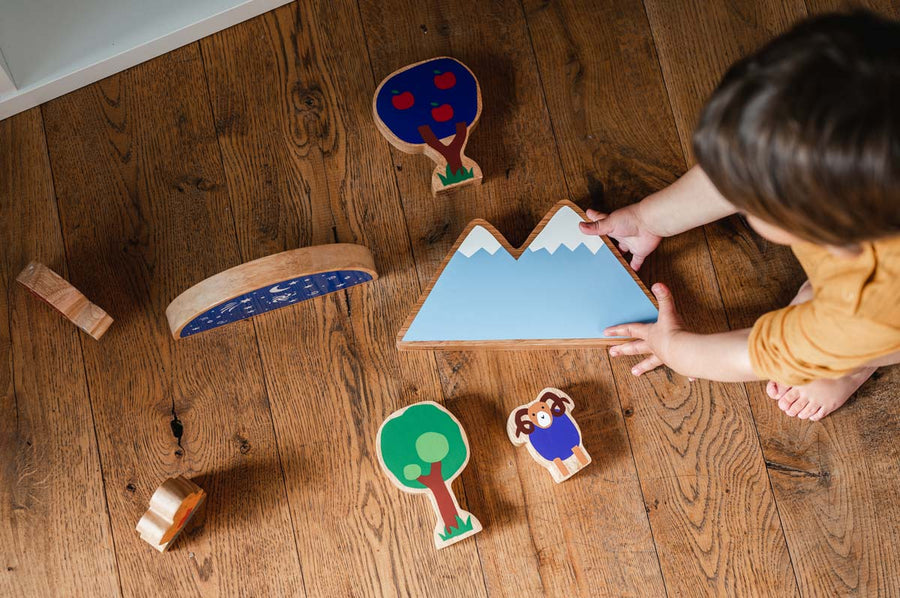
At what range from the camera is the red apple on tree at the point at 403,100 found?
0.86 meters

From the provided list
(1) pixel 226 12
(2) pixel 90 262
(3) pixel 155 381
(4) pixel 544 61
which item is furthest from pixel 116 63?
(4) pixel 544 61

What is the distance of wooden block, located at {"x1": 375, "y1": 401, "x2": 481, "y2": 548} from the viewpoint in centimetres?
79

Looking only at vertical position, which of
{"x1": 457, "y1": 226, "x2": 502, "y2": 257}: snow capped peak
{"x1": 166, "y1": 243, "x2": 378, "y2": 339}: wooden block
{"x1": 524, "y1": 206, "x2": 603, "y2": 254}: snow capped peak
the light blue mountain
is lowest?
the light blue mountain

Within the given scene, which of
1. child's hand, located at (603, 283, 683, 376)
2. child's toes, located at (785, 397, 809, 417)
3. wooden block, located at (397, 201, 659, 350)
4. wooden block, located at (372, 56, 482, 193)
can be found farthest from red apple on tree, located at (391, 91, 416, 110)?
child's toes, located at (785, 397, 809, 417)

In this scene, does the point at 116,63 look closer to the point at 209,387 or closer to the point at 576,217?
the point at 209,387

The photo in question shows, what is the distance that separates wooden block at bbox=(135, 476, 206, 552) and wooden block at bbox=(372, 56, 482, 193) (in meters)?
0.46

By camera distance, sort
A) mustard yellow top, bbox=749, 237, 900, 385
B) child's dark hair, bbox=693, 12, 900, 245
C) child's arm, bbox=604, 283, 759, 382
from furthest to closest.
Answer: child's arm, bbox=604, 283, 759, 382 < mustard yellow top, bbox=749, 237, 900, 385 < child's dark hair, bbox=693, 12, 900, 245

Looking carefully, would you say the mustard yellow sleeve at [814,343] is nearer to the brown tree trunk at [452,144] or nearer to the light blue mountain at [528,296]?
the light blue mountain at [528,296]

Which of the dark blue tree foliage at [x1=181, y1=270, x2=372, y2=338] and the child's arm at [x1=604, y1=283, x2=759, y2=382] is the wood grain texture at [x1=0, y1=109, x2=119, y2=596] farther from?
the child's arm at [x1=604, y1=283, x2=759, y2=382]

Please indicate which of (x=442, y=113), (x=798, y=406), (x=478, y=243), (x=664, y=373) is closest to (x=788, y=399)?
(x=798, y=406)

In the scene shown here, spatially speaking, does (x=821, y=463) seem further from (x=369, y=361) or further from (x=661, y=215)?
(x=369, y=361)

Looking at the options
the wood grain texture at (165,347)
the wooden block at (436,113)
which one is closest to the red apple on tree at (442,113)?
the wooden block at (436,113)

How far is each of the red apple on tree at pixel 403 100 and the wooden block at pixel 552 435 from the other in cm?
39

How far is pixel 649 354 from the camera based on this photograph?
0.85 m
